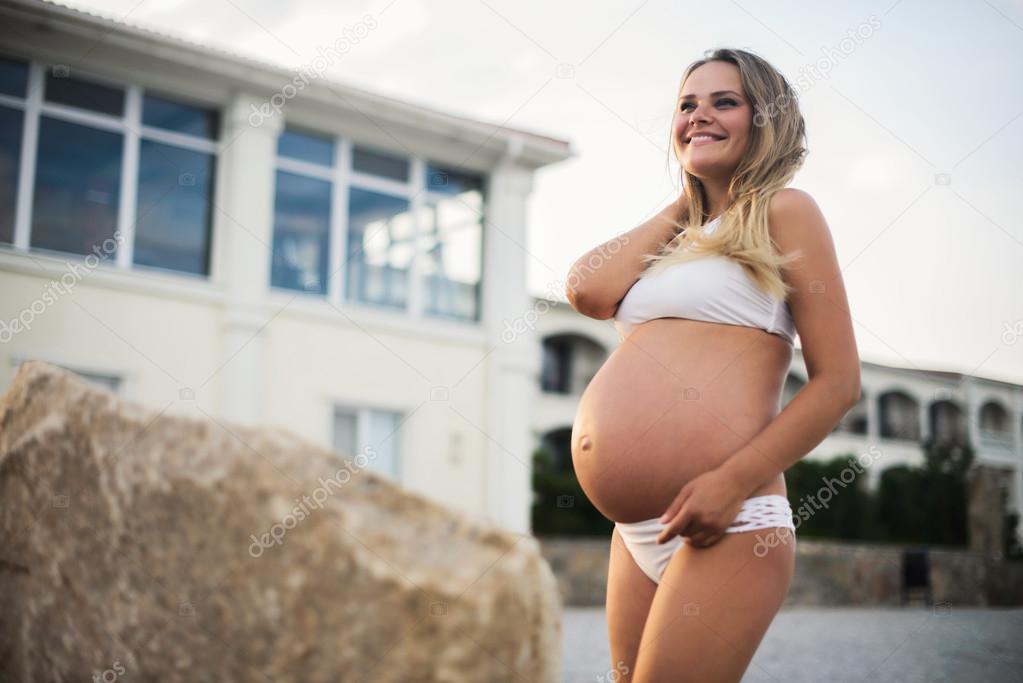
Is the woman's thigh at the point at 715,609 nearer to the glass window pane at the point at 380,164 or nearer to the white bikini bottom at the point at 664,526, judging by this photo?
the white bikini bottom at the point at 664,526

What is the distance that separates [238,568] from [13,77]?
1112 centimetres

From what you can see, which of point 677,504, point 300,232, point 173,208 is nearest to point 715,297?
point 677,504

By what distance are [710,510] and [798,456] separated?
196 millimetres

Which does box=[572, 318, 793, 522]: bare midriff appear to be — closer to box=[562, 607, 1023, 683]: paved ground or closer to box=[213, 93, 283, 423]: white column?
box=[562, 607, 1023, 683]: paved ground

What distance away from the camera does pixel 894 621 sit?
12828mm

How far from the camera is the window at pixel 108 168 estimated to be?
11680 millimetres

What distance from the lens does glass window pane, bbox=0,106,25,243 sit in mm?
11516

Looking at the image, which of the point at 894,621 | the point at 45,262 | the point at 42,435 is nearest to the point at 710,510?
the point at 42,435

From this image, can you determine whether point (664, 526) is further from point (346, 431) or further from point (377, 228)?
point (377, 228)

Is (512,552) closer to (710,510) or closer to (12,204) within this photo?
(710,510)

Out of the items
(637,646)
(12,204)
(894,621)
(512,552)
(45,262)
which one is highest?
(12,204)

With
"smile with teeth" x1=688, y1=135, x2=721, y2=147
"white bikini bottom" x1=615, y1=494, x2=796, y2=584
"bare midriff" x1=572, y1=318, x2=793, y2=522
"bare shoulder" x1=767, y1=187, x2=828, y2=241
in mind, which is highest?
"smile with teeth" x1=688, y1=135, x2=721, y2=147

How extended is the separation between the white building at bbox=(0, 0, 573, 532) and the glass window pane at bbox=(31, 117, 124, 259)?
22 millimetres

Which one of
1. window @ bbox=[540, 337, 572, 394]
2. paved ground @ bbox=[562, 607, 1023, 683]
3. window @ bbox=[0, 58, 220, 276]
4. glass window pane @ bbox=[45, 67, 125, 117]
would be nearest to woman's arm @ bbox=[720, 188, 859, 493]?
paved ground @ bbox=[562, 607, 1023, 683]
